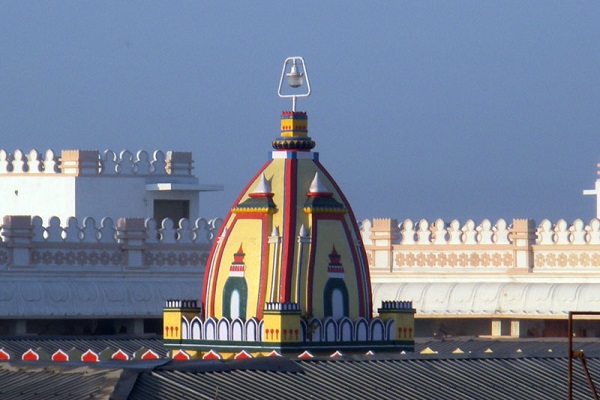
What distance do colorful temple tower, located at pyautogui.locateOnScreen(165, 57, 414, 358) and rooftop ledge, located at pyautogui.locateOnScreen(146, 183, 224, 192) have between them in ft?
71.9

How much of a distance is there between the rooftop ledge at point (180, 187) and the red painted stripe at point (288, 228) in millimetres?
22277

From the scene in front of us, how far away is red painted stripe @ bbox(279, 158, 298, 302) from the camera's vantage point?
32.5 m

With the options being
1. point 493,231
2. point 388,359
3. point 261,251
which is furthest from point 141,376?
point 493,231

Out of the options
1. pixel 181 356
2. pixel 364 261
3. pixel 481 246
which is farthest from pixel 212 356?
pixel 481 246

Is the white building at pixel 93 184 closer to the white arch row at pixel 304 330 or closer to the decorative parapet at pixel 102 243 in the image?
the decorative parapet at pixel 102 243

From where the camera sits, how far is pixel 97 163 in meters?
55.2

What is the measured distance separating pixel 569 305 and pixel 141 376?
22469 mm

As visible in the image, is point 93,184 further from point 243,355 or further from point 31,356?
point 243,355

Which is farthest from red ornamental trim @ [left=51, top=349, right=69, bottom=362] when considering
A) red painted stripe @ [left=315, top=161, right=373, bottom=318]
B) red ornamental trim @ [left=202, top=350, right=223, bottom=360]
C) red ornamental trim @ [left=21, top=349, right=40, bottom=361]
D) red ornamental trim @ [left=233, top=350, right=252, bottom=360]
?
red painted stripe @ [left=315, top=161, right=373, bottom=318]

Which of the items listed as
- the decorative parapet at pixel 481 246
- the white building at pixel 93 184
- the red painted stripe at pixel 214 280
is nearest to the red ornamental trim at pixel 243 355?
the red painted stripe at pixel 214 280

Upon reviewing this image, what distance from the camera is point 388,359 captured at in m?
29.8

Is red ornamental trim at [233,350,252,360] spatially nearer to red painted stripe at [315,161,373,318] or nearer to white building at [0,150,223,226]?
red painted stripe at [315,161,373,318]

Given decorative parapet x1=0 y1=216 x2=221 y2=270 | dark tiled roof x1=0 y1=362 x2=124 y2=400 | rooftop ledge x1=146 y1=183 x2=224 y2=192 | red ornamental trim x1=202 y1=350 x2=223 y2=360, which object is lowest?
dark tiled roof x1=0 y1=362 x2=124 y2=400

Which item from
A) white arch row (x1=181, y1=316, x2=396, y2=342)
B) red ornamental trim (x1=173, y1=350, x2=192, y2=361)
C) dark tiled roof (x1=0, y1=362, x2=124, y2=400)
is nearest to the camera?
dark tiled roof (x1=0, y1=362, x2=124, y2=400)
